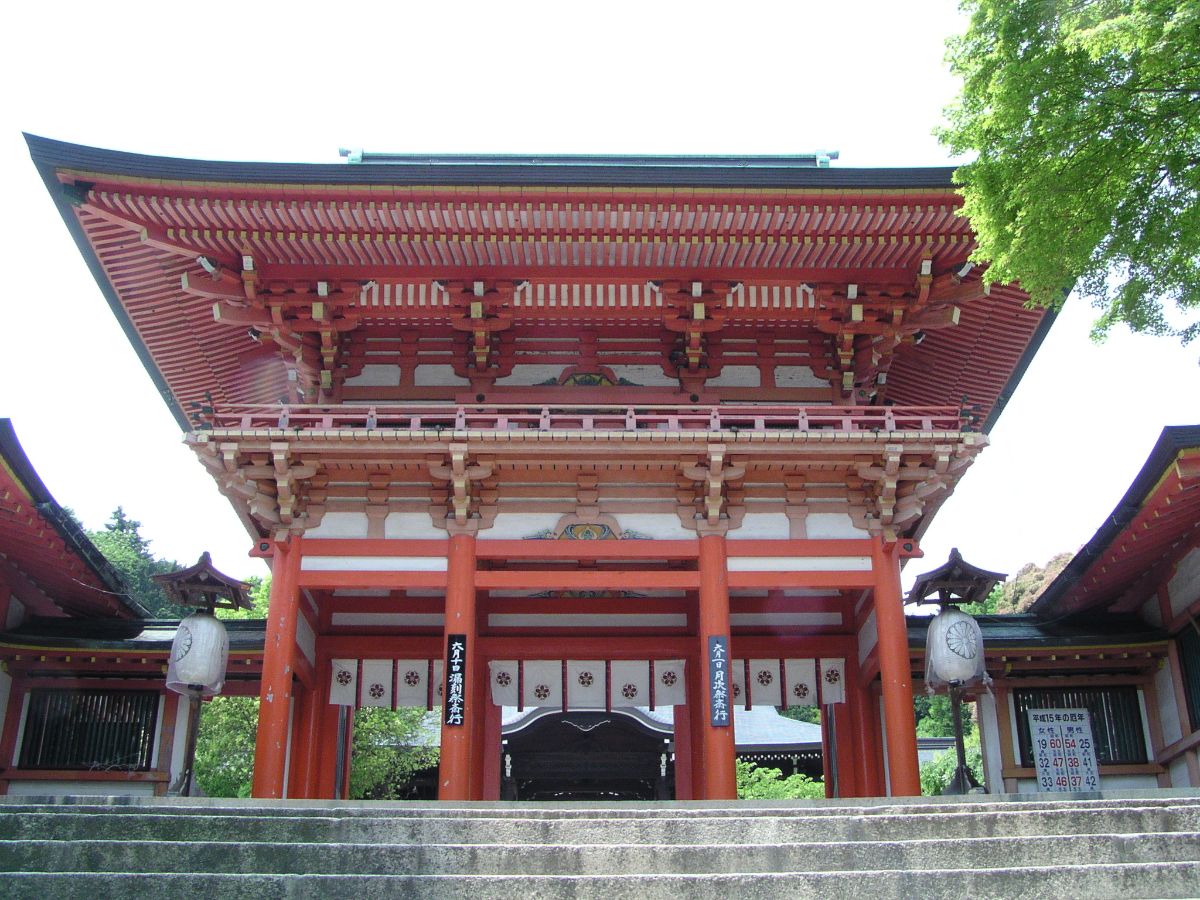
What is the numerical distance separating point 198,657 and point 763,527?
19.9 feet

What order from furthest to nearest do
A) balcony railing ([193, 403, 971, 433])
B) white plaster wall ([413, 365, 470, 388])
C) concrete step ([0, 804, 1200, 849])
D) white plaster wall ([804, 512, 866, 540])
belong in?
1. white plaster wall ([413, 365, 470, 388])
2. white plaster wall ([804, 512, 866, 540])
3. balcony railing ([193, 403, 971, 433])
4. concrete step ([0, 804, 1200, 849])

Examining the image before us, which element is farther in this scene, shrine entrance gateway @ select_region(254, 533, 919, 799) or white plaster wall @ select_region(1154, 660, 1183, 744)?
shrine entrance gateway @ select_region(254, 533, 919, 799)

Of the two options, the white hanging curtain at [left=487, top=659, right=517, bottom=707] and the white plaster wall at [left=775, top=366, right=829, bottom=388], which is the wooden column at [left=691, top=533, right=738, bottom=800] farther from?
the white hanging curtain at [left=487, top=659, right=517, bottom=707]

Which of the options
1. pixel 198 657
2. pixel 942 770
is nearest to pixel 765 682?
pixel 198 657

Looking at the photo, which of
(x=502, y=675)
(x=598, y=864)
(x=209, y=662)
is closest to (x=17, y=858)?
(x=598, y=864)

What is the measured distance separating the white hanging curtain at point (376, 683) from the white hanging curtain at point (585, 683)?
2255mm

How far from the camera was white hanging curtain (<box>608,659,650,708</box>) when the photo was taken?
50.9 ft

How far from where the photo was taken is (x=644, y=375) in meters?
14.8

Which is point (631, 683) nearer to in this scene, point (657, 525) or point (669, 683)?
point (669, 683)

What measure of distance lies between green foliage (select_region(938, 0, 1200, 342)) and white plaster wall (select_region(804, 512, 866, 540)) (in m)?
4.41

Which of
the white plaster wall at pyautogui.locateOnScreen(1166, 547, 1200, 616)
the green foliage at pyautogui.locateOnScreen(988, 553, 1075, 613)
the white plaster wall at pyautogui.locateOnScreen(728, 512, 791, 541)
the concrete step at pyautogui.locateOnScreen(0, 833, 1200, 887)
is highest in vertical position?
the green foliage at pyautogui.locateOnScreen(988, 553, 1075, 613)

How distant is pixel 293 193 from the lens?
12.6 m

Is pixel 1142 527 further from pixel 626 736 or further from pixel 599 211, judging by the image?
pixel 626 736

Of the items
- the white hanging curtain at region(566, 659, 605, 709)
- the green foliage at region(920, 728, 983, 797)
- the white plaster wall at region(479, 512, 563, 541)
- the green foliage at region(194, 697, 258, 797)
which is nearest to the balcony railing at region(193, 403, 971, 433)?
the white plaster wall at region(479, 512, 563, 541)
